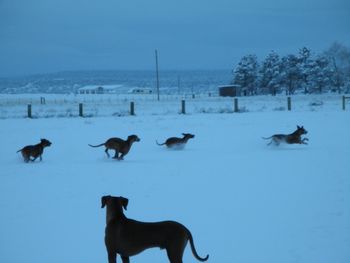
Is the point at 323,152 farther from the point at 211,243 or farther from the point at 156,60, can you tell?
the point at 156,60

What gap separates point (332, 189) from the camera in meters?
8.84

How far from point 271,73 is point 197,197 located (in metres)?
70.7

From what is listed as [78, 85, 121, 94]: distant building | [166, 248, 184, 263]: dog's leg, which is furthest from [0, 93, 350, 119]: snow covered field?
[78, 85, 121, 94]: distant building

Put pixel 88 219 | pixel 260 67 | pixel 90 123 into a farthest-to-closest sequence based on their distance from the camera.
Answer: pixel 260 67 → pixel 90 123 → pixel 88 219

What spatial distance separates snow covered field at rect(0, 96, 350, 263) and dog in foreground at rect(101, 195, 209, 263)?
3.17 feet

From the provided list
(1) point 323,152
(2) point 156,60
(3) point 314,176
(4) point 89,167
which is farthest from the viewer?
(2) point 156,60

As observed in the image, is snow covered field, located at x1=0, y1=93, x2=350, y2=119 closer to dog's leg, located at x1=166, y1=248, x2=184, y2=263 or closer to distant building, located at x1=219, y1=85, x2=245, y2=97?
distant building, located at x1=219, y1=85, x2=245, y2=97

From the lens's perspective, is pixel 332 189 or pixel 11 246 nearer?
pixel 11 246

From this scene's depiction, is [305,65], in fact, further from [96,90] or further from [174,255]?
[174,255]

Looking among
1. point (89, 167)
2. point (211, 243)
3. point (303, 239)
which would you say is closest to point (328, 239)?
point (303, 239)

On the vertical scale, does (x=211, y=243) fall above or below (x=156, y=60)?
below

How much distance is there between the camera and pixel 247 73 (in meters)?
76.9

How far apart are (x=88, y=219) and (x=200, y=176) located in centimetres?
379

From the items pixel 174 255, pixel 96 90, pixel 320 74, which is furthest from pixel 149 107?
pixel 96 90
